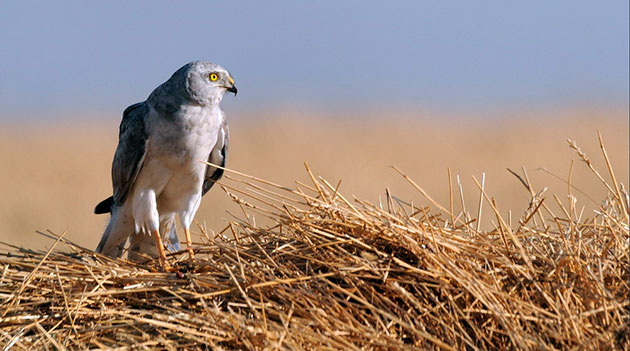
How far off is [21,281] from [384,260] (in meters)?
1.78

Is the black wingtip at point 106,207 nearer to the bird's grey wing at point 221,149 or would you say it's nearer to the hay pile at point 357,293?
the bird's grey wing at point 221,149

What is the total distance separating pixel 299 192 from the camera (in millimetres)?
3787

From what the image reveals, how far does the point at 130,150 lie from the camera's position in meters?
5.47

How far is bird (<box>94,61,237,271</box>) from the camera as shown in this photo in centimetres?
525

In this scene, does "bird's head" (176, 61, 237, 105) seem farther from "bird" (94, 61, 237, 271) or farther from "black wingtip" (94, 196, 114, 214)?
"black wingtip" (94, 196, 114, 214)

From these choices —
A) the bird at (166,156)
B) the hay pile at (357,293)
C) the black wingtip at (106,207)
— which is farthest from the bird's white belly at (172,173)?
the hay pile at (357,293)

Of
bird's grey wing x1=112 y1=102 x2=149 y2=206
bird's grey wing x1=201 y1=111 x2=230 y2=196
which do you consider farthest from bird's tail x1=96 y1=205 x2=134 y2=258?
bird's grey wing x1=201 y1=111 x2=230 y2=196

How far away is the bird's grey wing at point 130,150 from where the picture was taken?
5.40 meters

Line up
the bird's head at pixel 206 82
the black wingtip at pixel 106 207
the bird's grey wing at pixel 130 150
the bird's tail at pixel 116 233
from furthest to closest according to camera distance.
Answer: the black wingtip at pixel 106 207, the bird's tail at pixel 116 233, the bird's grey wing at pixel 130 150, the bird's head at pixel 206 82

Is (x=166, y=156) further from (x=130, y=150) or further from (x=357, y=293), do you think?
(x=357, y=293)

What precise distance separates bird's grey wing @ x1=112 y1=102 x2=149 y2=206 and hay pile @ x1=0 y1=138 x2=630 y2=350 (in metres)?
1.56

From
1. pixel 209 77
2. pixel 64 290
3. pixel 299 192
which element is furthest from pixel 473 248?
pixel 209 77

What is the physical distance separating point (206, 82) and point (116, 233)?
4.42 ft

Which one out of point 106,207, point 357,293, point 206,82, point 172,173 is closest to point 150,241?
point 106,207
